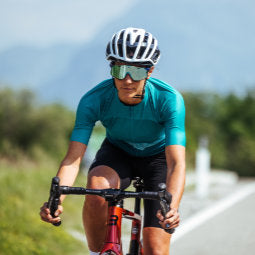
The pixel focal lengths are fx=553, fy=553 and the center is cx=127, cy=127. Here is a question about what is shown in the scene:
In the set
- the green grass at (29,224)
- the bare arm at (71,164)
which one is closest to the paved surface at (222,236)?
the green grass at (29,224)

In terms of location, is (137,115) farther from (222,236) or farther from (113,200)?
(222,236)

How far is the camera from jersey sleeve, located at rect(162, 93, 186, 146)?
4.01 metres

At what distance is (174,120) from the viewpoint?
4.05 m

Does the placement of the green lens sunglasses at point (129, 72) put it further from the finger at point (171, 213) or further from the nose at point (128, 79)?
the finger at point (171, 213)

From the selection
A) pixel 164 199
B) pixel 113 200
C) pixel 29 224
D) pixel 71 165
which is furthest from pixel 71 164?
pixel 29 224

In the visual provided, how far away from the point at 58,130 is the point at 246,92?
2049cm

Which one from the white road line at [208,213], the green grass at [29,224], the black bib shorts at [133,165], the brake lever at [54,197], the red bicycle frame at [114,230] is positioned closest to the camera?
the brake lever at [54,197]

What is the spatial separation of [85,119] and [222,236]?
4.95 m

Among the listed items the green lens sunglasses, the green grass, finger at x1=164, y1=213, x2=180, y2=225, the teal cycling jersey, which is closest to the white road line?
the green grass

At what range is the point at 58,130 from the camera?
64.4ft

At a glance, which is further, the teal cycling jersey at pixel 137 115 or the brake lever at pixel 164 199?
the teal cycling jersey at pixel 137 115

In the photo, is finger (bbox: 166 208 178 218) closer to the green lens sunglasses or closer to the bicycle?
the bicycle

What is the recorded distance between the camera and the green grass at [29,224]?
6059mm

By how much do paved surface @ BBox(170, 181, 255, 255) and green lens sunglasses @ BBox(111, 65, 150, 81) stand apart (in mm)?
3849
